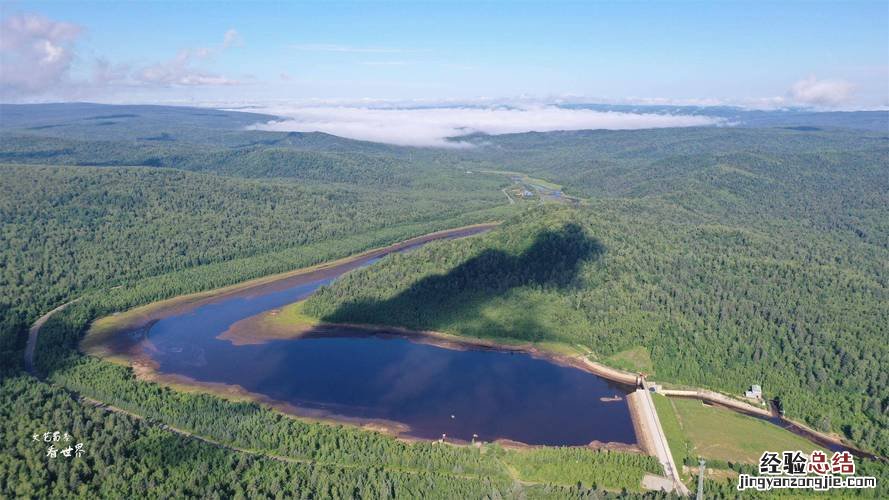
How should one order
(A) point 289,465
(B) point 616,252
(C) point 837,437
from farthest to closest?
1. (B) point 616,252
2. (C) point 837,437
3. (A) point 289,465

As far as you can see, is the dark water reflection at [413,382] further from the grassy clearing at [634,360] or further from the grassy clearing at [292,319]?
the grassy clearing at [292,319]

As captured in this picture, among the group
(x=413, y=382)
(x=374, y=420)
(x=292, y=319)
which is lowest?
(x=374, y=420)

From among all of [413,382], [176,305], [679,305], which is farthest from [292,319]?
[679,305]

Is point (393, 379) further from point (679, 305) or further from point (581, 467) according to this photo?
point (679, 305)

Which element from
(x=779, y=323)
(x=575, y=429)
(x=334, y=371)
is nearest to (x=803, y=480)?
(x=575, y=429)

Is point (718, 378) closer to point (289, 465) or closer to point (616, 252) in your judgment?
point (616, 252)
